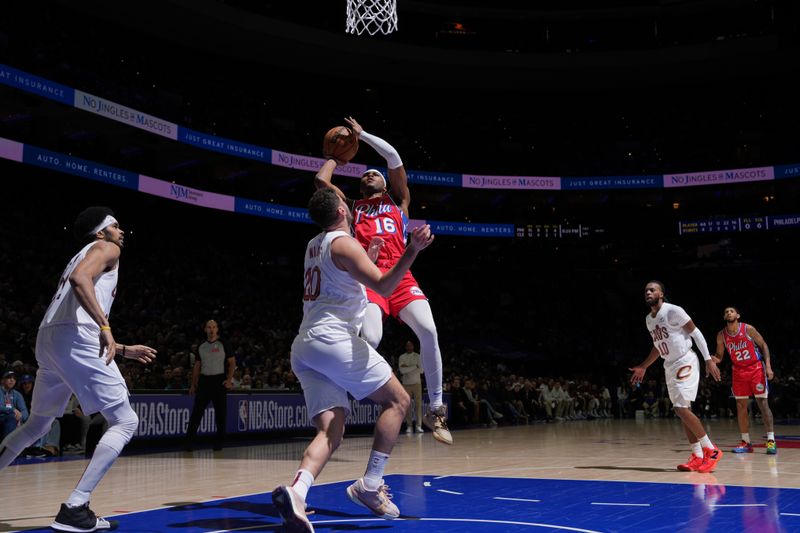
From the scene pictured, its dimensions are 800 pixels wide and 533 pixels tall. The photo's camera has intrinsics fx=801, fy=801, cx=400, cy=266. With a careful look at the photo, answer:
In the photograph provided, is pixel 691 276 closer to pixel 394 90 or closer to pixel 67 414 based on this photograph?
pixel 394 90

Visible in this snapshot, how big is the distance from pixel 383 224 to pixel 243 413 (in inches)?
306

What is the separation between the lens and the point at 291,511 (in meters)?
3.93

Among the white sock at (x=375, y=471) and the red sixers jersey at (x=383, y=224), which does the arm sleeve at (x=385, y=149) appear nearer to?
the red sixers jersey at (x=383, y=224)

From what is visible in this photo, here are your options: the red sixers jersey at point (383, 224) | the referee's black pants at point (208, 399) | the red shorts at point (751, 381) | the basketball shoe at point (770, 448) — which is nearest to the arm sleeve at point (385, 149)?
Result: the red sixers jersey at point (383, 224)

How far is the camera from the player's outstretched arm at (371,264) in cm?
417

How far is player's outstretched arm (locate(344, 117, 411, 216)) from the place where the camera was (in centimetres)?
620

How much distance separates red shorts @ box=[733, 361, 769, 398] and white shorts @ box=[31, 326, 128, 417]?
28.7 ft

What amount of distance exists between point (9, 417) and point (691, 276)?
30051 millimetres

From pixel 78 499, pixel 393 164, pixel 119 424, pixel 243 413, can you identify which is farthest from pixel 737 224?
pixel 78 499

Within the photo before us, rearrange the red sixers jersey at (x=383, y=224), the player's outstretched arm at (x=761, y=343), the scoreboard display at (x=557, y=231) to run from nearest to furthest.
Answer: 1. the red sixers jersey at (x=383, y=224)
2. the player's outstretched arm at (x=761, y=343)
3. the scoreboard display at (x=557, y=231)

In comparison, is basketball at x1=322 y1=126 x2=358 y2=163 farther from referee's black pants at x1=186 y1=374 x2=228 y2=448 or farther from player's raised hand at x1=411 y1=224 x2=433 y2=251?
referee's black pants at x1=186 y1=374 x2=228 y2=448

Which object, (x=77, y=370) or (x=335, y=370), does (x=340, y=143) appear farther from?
(x=77, y=370)

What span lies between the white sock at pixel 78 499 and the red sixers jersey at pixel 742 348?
8818 millimetres

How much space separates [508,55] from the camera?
29.4m
